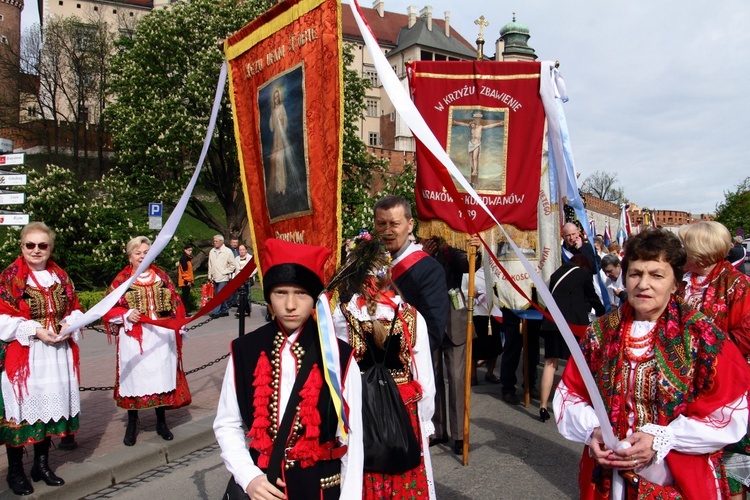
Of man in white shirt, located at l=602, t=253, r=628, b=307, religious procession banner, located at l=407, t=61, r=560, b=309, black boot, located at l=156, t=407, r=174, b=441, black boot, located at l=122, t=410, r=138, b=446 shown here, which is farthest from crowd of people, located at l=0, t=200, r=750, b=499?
man in white shirt, located at l=602, t=253, r=628, b=307

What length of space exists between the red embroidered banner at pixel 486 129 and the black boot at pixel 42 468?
385 cm

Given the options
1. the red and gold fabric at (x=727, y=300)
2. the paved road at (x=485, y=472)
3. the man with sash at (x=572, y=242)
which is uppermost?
the man with sash at (x=572, y=242)

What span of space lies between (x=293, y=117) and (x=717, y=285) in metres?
2.76

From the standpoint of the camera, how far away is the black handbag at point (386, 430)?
3.18 m

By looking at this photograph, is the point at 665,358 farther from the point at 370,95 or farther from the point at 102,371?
the point at 370,95

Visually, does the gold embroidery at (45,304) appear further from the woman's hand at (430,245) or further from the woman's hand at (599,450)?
the woman's hand at (599,450)

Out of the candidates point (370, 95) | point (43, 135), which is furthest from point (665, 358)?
point (370, 95)

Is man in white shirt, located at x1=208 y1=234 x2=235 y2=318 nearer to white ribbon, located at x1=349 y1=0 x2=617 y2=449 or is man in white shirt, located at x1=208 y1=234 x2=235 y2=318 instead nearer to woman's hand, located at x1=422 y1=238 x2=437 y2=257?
woman's hand, located at x1=422 y1=238 x2=437 y2=257

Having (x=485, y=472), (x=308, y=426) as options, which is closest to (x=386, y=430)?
(x=308, y=426)

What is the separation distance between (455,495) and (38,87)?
50789 mm

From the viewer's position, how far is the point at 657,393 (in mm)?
2615

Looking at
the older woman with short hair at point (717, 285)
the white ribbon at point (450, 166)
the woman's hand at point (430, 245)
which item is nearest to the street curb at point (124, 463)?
the woman's hand at point (430, 245)

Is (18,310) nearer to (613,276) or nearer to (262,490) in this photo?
(262,490)

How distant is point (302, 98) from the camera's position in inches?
152
